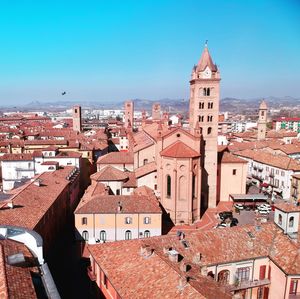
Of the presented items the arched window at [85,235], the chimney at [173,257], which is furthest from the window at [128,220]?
the chimney at [173,257]

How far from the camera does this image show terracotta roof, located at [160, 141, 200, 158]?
49.1 metres

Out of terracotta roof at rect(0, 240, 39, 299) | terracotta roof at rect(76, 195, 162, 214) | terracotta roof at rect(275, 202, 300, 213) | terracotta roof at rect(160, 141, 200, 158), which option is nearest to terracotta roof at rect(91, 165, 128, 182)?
terracotta roof at rect(160, 141, 200, 158)

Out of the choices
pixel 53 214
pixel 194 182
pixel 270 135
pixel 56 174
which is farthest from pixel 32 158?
pixel 270 135

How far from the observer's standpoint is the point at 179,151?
163 ft

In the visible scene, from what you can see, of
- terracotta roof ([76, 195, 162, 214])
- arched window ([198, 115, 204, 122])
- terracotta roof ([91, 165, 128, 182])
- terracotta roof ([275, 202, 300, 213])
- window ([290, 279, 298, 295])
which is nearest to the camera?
window ([290, 279, 298, 295])

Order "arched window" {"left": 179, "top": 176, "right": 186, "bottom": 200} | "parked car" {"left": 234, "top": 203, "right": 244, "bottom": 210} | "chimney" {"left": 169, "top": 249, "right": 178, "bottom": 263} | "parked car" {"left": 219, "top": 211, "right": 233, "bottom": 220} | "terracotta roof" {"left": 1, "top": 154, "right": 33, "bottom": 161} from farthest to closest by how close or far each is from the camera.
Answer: "terracotta roof" {"left": 1, "top": 154, "right": 33, "bottom": 161} → "parked car" {"left": 234, "top": 203, "right": 244, "bottom": 210} → "parked car" {"left": 219, "top": 211, "right": 233, "bottom": 220} → "arched window" {"left": 179, "top": 176, "right": 186, "bottom": 200} → "chimney" {"left": 169, "top": 249, "right": 178, "bottom": 263}

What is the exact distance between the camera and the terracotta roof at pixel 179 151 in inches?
1932

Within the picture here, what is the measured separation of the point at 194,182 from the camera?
5072 cm

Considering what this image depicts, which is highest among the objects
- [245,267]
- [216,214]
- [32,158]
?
[32,158]

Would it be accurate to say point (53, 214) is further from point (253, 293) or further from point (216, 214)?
point (216, 214)

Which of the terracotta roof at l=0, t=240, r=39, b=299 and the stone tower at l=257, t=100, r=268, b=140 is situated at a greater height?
the stone tower at l=257, t=100, r=268, b=140

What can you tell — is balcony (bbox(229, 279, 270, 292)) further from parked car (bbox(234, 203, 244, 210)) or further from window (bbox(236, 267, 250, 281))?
parked car (bbox(234, 203, 244, 210))

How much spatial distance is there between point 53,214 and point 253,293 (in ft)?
80.0

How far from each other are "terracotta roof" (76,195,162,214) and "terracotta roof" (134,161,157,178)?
10937 mm
